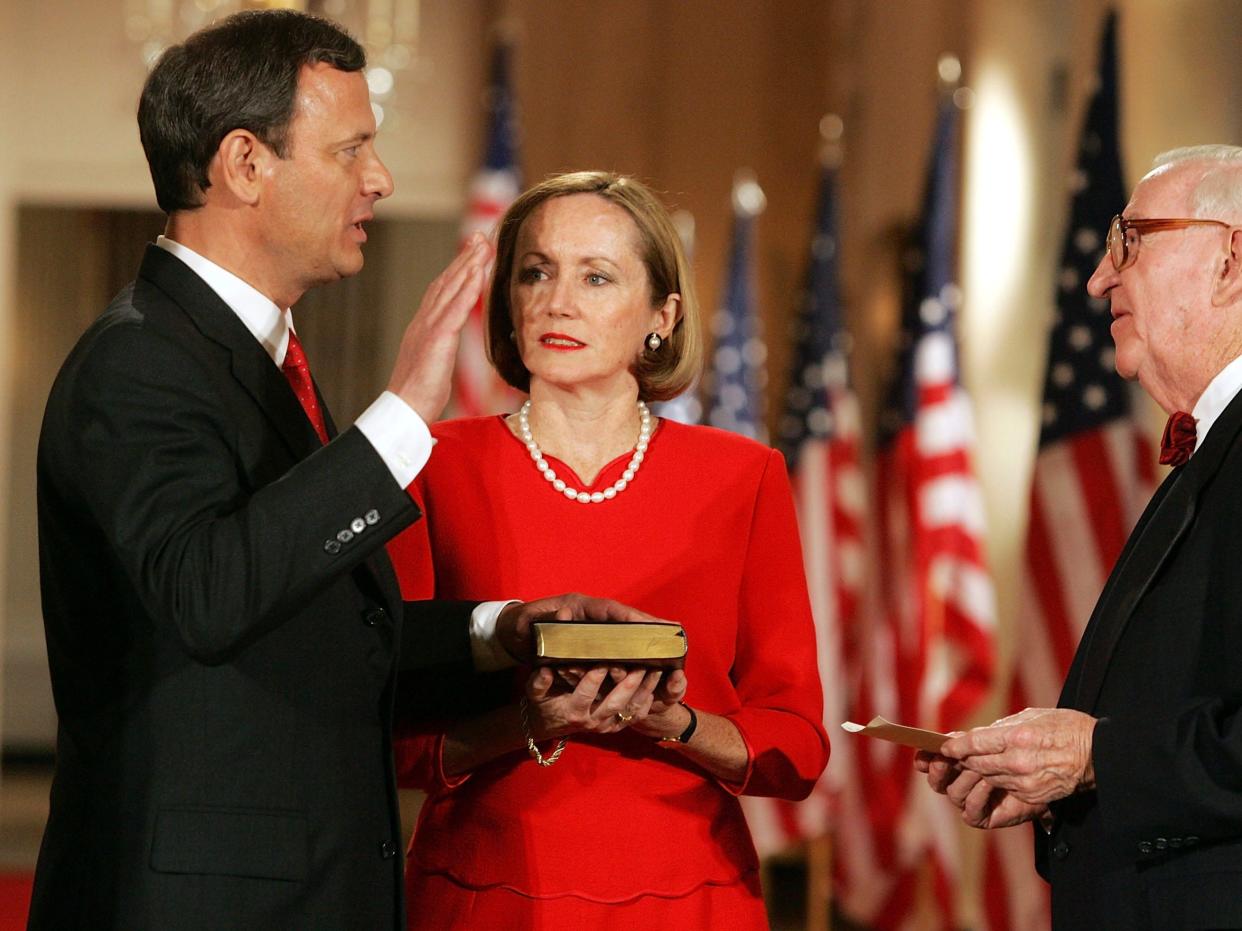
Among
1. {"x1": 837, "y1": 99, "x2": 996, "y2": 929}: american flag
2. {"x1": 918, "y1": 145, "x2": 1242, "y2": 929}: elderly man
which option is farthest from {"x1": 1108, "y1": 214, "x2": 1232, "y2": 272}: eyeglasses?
{"x1": 837, "y1": 99, "x2": 996, "y2": 929}: american flag

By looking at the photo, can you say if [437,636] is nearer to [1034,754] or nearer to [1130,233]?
[1034,754]

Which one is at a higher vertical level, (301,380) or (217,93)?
(217,93)

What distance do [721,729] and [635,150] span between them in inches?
292

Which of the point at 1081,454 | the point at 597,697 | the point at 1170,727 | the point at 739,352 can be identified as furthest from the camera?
the point at 739,352

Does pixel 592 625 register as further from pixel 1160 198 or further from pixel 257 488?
pixel 1160 198

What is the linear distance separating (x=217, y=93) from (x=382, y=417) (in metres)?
0.54

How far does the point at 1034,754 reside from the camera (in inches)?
77.0

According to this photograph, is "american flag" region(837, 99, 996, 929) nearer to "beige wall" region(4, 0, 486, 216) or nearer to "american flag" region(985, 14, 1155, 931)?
"american flag" region(985, 14, 1155, 931)

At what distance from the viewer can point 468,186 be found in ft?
30.7

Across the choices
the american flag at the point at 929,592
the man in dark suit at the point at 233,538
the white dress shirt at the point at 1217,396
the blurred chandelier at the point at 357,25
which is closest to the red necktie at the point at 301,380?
the man in dark suit at the point at 233,538

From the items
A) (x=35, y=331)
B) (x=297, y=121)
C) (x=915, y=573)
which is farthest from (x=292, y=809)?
(x=35, y=331)

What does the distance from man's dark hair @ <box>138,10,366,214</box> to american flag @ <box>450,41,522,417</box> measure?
5237 mm

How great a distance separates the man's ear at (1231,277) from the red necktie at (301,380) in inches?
51.8

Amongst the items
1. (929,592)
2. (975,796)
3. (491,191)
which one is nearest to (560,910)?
(975,796)
